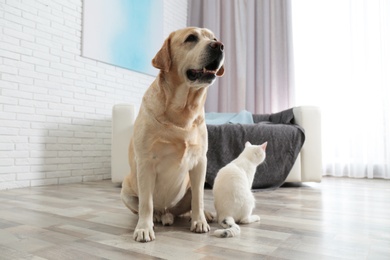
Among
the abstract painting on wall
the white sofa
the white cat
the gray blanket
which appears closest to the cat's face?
the white cat

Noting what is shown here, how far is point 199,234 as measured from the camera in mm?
1227

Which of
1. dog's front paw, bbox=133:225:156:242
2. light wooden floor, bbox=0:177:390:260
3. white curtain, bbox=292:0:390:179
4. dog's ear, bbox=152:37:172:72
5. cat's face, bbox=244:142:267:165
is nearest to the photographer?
light wooden floor, bbox=0:177:390:260

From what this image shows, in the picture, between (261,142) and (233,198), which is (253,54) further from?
(233,198)

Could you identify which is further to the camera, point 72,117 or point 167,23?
point 167,23

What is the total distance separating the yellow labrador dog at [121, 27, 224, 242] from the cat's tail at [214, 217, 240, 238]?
0.08 meters

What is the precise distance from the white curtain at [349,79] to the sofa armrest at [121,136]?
2.35m

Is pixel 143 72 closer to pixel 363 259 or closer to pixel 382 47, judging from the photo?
pixel 382 47

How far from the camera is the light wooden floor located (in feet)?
3.31

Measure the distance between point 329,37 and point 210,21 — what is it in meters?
1.74

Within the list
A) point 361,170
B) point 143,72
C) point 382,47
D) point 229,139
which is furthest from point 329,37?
point 143,72

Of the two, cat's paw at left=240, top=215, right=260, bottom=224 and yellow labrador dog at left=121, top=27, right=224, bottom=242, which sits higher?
yellow labrador dog at left=121, top=27, right=224, bottom=242

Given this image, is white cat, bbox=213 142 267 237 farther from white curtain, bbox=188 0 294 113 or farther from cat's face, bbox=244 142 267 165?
white curtain, bbox=188 0 294 113

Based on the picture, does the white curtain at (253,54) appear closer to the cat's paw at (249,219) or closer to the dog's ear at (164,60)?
the cat's paw at (249,219)

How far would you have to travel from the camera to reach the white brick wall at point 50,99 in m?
2.50
